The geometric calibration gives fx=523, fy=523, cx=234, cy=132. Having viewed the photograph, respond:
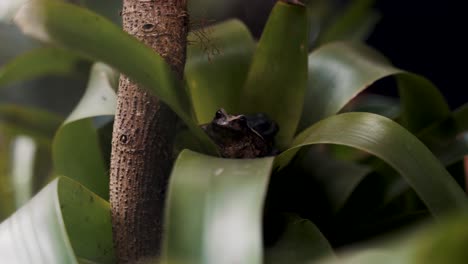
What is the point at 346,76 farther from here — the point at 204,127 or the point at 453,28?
the point at 453,28

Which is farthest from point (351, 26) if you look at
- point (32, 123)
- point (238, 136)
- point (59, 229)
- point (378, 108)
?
point (59, 229)

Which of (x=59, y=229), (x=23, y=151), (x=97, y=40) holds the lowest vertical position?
(x=23, y=151)

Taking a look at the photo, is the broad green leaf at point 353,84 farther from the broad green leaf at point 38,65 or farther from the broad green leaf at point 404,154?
the broad green leaf at point 38,65

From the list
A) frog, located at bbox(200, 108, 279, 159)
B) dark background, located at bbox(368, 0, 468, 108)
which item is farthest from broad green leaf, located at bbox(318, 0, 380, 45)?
frog, located at bbox(200, 108, 279, 159)

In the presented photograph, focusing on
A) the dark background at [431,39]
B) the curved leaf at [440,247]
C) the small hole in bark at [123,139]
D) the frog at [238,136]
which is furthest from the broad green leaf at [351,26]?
the curved leaf at [440,247]

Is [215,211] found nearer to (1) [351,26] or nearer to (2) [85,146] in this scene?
(2) [85,146]

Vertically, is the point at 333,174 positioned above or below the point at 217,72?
below

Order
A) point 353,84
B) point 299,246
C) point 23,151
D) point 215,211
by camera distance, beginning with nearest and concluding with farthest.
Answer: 1. point 215,211
2. point 299,246
3. point 353,84
4. point 23,151
